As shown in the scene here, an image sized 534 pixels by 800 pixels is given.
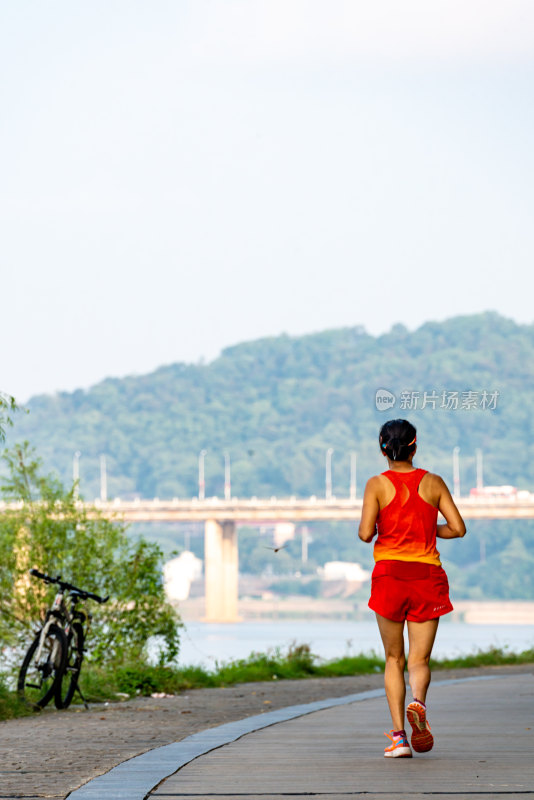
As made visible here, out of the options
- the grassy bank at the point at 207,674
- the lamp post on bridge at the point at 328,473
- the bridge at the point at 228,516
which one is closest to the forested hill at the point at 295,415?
the lamp post on bridge at the point at 328,473

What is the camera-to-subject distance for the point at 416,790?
5.55m

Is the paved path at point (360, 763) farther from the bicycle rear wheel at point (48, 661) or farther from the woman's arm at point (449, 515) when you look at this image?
the bicycle rear wheel at point (48, 661)

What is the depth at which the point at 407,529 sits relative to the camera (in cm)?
686

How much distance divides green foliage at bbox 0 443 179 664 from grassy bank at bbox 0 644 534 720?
555 mm

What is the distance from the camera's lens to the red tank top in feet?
22.5

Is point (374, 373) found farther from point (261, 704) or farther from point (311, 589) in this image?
point (261, 704)

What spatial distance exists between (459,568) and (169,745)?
4581 inches

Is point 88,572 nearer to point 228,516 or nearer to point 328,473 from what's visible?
point 228,516

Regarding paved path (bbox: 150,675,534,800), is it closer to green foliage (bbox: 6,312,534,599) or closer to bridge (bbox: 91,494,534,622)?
bridge (bbox: 91,494,534,622)

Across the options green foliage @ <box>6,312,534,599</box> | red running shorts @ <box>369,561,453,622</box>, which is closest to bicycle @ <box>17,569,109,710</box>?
red running shorts @ <box>369,561,453,622</box>

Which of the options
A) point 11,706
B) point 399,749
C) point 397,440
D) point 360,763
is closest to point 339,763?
point 360,763

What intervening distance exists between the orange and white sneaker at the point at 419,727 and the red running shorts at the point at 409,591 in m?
0.48

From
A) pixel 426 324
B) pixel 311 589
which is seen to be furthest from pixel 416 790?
pixel 426 324

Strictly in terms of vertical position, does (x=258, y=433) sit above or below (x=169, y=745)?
above
